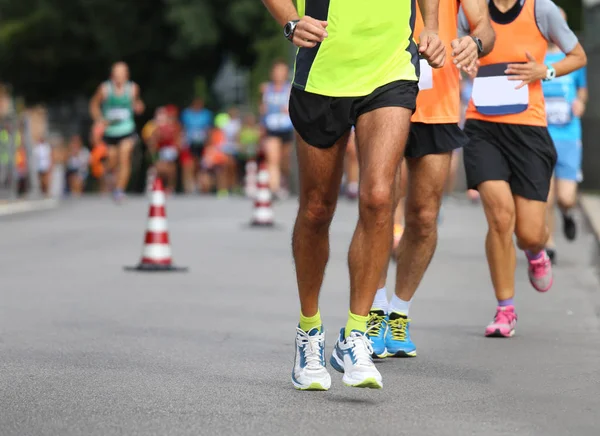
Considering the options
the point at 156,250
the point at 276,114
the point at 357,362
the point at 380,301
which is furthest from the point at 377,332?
the point at 276,114

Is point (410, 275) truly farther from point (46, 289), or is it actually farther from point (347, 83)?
point (46, 289)

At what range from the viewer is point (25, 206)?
21094 millimetres

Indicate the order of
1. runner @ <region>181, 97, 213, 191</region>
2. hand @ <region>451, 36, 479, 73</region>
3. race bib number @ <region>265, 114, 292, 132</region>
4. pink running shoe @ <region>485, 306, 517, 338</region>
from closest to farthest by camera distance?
hand @ <region>451, 36, 479, 73</region>
pink running shoe @ <region>485, 306, 517, 338</region>
race bib number @ <region>265, 114, 292, 132</region>
runner @ <region>181, 97, 213, 191</region>

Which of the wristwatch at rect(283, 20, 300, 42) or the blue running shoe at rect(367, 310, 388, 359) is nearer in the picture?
the wristwatch at rect(283, 20, 300, 42)

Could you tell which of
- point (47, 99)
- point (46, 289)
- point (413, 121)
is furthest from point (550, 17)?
point (47, 99)

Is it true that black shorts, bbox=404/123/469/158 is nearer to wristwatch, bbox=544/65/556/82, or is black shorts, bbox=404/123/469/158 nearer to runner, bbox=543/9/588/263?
wristwatch, bbox=544/65/556/82

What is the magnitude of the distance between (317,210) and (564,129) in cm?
648

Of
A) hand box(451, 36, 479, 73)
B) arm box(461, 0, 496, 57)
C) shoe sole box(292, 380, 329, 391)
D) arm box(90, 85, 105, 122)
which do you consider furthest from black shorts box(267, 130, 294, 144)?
shoe sole box(292, 380, 329, 391)

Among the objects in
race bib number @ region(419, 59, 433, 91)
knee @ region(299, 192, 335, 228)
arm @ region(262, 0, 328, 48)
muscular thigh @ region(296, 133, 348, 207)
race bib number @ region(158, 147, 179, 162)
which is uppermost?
arm @ region(262, 0, 328, 48)

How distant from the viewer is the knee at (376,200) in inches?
231

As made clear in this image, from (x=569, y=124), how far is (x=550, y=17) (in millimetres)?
4211

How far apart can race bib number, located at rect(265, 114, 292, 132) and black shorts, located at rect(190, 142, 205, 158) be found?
8.94 meters

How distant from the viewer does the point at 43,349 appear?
724cm

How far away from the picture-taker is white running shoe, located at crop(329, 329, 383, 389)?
18.8 ft
